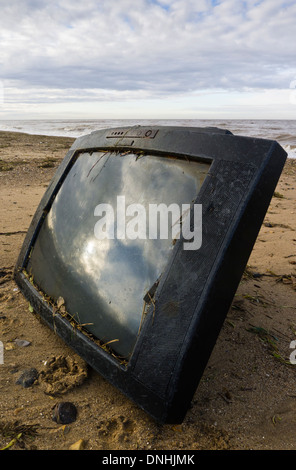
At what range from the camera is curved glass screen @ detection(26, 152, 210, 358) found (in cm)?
132

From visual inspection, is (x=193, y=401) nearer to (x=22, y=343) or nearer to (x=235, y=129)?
(x=22, y=343)

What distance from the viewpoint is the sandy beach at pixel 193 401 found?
4.28ft

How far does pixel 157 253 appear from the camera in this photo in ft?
4.29

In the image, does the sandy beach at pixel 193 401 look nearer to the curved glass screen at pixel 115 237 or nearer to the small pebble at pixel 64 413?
the small pebble at pixel 64 413

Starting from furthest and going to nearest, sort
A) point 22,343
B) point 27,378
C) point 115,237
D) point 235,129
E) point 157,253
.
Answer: point 235,129
point 22,343
point 27,378
point 115,237
point 157,253

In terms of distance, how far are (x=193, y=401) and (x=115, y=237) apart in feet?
2.59

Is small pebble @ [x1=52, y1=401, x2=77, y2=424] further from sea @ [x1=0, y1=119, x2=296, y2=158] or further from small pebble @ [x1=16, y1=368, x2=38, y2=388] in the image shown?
sea @ [x1=0, y1=119, x2=296, y2=158]

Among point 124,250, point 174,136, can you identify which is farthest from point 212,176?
point 124,250

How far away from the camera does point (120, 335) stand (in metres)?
1.33

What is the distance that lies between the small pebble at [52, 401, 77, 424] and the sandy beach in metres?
0.02

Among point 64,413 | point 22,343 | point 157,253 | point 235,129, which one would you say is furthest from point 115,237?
point 235,129

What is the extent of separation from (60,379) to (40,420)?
224mm

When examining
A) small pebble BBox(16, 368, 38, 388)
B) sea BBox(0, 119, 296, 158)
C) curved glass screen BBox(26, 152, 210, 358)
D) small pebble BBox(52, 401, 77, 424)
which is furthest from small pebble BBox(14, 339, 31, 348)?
sea BBox(0, 119, 296, 158)
